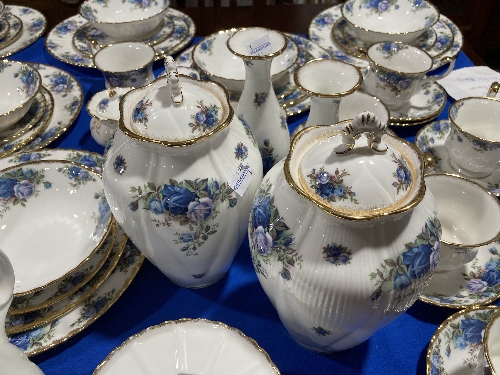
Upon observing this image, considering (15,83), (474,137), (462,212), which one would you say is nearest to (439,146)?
(474,137)

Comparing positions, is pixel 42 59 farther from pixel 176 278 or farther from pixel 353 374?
pixel 353 374

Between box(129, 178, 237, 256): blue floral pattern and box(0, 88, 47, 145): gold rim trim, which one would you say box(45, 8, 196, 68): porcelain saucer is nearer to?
box(0, 88, 47, 145): gold rim trim

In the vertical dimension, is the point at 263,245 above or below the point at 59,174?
above

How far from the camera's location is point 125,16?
4.71 ft

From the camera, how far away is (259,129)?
2.60 feet

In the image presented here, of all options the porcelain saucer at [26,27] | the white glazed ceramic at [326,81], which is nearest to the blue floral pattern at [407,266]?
the white glazed ceramic at [326,81]

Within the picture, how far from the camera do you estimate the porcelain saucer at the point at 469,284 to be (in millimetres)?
704

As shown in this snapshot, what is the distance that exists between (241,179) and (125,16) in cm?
108

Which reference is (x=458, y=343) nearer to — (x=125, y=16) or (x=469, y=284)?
(x=469, y=284)

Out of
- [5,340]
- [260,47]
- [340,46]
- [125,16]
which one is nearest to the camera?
[5,340]

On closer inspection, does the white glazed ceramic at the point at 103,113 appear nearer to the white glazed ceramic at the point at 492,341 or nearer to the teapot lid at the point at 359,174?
the teapot lid at the point at 359,174

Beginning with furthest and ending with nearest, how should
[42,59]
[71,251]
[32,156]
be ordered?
[42,59] → [32,156] → [71,251]

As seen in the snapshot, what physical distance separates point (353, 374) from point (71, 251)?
0.54 metres

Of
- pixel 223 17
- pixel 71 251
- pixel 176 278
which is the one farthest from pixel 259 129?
pixel 223 17
